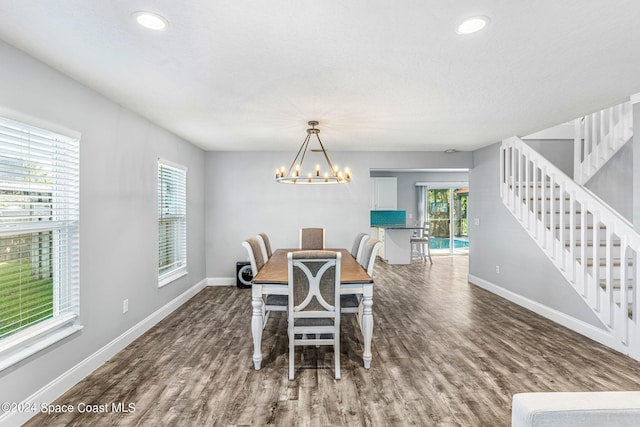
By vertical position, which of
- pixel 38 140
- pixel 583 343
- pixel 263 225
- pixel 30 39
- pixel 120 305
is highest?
pixel 30 39

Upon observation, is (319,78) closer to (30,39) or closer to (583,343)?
(30,39)

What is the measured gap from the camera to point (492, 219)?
520cm

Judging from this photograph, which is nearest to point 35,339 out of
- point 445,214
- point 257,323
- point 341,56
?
point 257,323

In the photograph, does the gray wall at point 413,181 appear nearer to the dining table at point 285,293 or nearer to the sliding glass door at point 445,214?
the sliding glass door at point 445,214

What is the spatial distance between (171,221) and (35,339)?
238cm

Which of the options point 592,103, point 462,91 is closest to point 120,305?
point 462,91

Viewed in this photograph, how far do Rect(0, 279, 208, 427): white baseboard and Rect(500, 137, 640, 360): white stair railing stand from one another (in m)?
4.57

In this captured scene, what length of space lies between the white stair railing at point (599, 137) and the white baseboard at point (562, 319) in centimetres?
190

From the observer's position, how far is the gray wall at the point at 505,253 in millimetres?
3771

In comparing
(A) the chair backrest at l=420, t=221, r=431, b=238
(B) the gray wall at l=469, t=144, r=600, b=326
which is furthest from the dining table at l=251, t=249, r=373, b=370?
(A) the chair backrest at l=420, t=221, r=431, b=238

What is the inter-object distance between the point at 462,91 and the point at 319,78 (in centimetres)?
127

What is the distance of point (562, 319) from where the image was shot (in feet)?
12.2

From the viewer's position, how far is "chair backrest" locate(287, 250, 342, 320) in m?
2.47

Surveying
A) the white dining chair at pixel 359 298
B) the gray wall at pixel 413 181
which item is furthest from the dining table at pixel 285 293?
the gray wall at pixel 413 181
